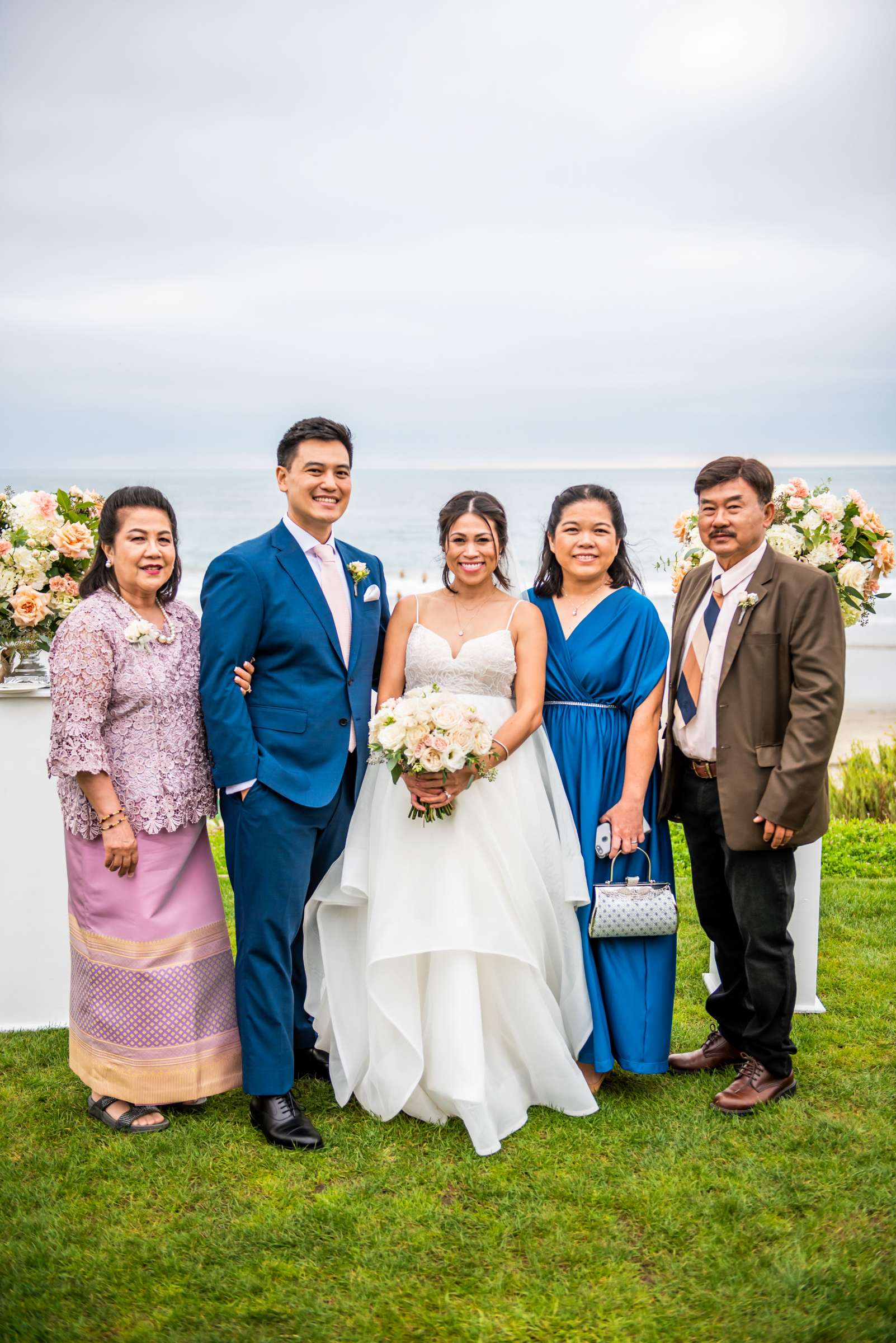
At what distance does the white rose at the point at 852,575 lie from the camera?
4.84 meters

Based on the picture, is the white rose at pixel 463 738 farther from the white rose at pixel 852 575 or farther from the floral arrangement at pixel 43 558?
the white rose at pixel 852 575

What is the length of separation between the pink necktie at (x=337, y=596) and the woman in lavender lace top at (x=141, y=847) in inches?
20.9

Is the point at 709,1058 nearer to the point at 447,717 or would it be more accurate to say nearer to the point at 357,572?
the point at 447,717

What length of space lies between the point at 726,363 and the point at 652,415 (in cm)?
534

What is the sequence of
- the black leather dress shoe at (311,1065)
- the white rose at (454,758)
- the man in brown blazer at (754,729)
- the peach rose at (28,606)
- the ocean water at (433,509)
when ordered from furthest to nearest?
the ocean water at (433,509) < the peach rose at (28,606) < the black leather dress shoe at (311,1065) < the man in brown blazer at (754,729) < the white rose at (454,758)

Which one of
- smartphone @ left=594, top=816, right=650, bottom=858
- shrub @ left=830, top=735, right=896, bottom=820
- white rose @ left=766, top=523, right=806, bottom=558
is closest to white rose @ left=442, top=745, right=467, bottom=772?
smartphone @ left=594, top=816, right=650, bottom=858

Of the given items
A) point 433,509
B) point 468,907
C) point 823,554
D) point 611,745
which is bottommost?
point 468,907

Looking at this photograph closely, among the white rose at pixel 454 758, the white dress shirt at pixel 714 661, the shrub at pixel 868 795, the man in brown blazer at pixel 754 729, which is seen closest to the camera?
the white rose at pixel 454 758

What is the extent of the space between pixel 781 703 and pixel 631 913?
99 cm

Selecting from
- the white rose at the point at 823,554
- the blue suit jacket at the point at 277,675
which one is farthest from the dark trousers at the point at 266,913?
the white rose at the point at 823,554

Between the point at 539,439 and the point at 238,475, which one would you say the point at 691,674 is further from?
the point at 238,475

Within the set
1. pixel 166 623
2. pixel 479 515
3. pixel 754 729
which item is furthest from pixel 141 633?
pixel 754 729

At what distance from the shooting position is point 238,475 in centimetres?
7762

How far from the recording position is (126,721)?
12.6 ft
